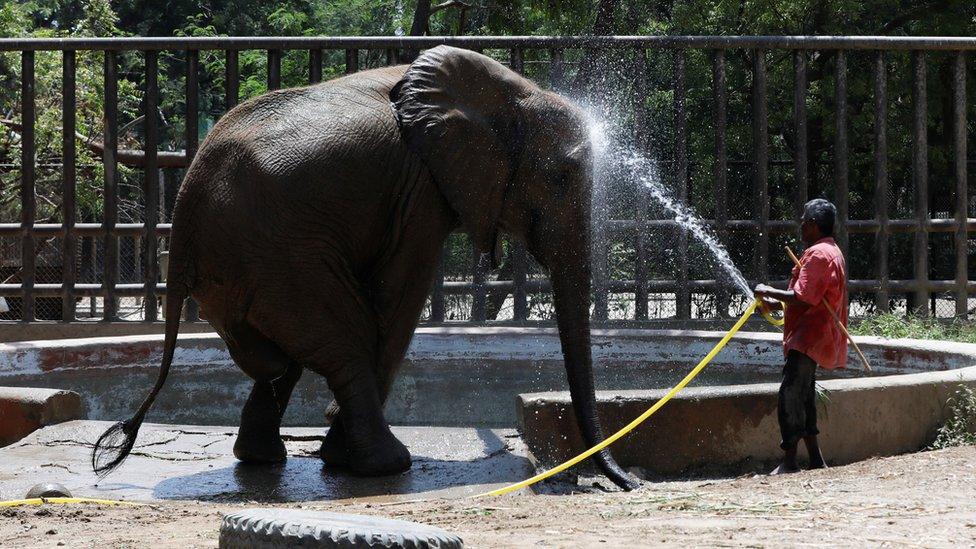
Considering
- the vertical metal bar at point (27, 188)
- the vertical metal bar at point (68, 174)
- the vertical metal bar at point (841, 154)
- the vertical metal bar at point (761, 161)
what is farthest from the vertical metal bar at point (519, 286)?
the vertical metal bar at point (27, 188)

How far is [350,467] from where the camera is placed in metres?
6.41

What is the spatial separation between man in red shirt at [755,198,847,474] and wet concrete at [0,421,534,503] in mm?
1353

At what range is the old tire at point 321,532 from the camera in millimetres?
3713

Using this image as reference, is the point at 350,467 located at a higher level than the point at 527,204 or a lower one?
lower

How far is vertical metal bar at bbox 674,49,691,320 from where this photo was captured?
12148 mm

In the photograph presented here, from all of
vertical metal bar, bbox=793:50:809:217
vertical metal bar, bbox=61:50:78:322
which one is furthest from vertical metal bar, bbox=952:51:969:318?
vertical metal bar, bbox=61:50:78:322

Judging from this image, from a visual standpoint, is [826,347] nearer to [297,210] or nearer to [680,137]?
[297,210]

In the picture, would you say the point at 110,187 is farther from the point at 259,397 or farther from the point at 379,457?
the point at 379,457

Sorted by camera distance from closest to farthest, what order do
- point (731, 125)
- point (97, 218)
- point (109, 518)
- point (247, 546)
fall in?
point (247, 546)
point (109, 518)
point (731, 125)
point (97, 218)

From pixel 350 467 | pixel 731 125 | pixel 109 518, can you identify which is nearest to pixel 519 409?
pixel 350 467

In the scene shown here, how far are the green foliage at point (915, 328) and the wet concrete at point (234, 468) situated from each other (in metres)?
4.84

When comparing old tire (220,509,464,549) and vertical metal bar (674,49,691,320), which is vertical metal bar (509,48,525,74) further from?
old tire (220,509,464,549)

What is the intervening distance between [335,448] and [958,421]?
3368mm

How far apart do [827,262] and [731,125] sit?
13.1 meters
